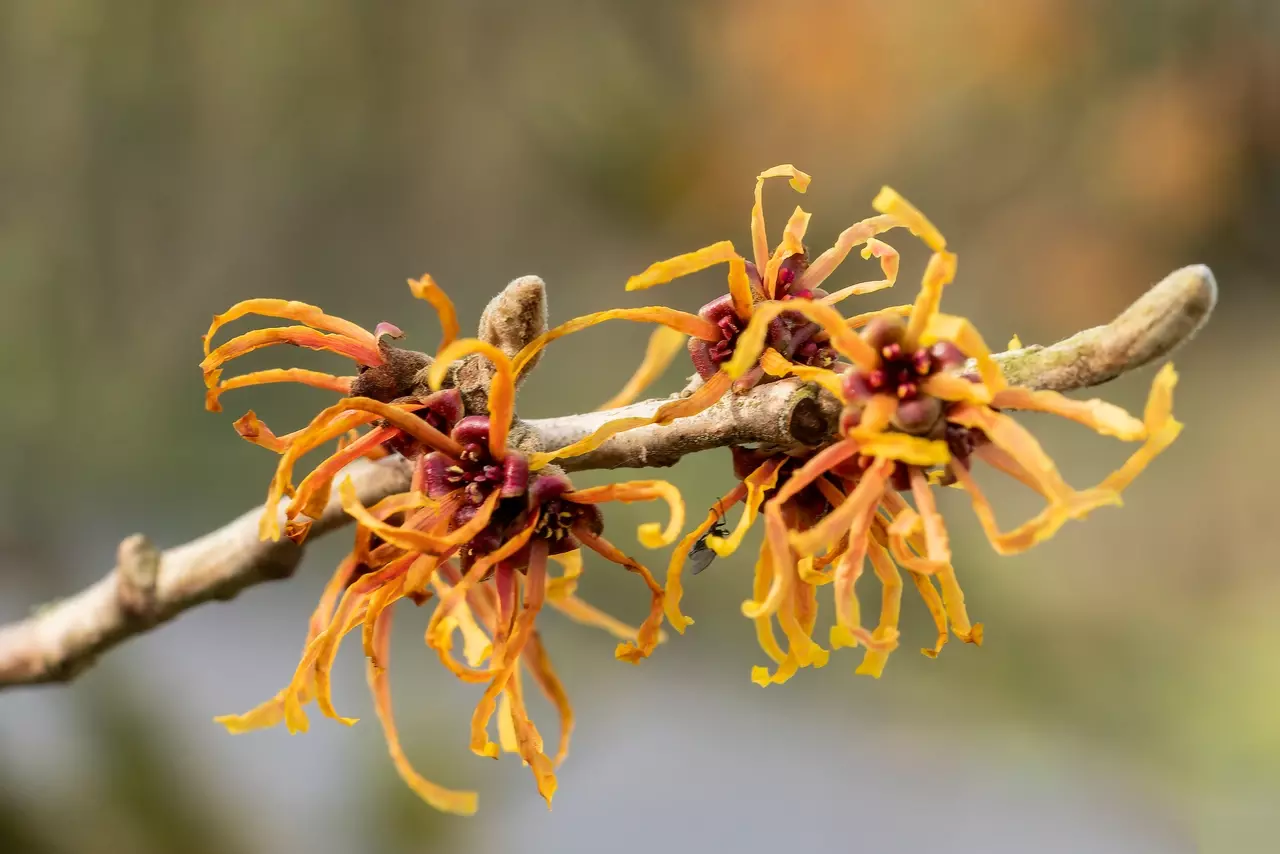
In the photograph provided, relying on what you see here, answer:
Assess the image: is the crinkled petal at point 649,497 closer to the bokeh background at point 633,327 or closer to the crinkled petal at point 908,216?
the crinkled petal at point 908,216

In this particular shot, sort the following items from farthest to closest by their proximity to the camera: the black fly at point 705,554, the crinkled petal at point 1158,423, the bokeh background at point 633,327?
the bokeh background at point 633,327
the black fly at point 705,554
the crinkled petal at point 1158,423

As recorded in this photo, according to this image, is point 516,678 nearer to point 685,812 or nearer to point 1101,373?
point 1101,373

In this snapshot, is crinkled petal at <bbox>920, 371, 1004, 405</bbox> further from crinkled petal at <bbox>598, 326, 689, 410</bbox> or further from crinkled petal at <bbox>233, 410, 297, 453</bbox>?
crinkled petal at <bbox>233, 410, 297, 453</bbox>

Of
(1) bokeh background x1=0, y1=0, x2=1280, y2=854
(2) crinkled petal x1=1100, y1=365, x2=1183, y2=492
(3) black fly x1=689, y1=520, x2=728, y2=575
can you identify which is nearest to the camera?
(2) crinkled petal x1=1100, y1=365, x2=1183, y2=492

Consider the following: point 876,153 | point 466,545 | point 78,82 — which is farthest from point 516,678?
point 78,82

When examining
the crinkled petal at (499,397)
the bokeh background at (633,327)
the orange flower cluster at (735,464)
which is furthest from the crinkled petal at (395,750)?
the bokeh background at (633,327)

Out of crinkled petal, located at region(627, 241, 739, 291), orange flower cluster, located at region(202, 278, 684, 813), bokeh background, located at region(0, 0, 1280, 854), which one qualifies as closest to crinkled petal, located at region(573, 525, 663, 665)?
orange flower cluster, located at region(202, 278, 684, 813)
